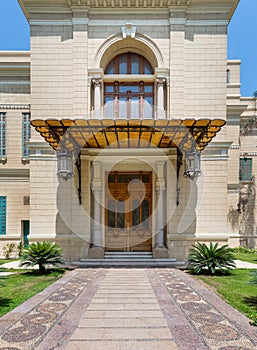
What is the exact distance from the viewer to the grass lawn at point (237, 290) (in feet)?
20.6

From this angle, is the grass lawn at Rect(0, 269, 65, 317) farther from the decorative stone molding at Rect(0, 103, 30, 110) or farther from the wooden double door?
the decorative stone molding at Rect(0, 103, 30, 110)

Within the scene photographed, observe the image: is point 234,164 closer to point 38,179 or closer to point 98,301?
point 38,179

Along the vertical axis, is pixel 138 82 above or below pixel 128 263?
above

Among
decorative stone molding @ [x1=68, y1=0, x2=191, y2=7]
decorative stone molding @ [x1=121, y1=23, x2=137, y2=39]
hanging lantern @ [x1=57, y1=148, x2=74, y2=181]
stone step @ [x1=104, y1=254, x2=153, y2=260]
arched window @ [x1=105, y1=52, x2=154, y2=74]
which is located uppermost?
decorative stone molding @ [x1=68, y1=0, x2=191, y2=7]

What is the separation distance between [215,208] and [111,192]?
416 cm

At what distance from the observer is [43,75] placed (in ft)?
39.8

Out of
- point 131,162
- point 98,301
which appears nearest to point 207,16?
point 131,162

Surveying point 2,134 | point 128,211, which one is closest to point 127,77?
point 128,211

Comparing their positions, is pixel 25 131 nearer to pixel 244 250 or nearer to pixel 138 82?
pixel 138 82

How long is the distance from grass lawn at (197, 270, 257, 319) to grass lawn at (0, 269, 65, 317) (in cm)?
440

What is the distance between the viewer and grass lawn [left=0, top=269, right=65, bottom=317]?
651cm

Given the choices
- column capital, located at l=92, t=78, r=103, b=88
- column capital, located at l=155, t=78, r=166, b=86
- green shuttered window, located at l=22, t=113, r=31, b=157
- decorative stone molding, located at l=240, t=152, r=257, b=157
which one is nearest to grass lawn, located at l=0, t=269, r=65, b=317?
green shuttered window, located at l=22, t=113, r=31, b=157

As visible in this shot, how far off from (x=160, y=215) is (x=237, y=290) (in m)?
4.85

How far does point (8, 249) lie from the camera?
584 inches
